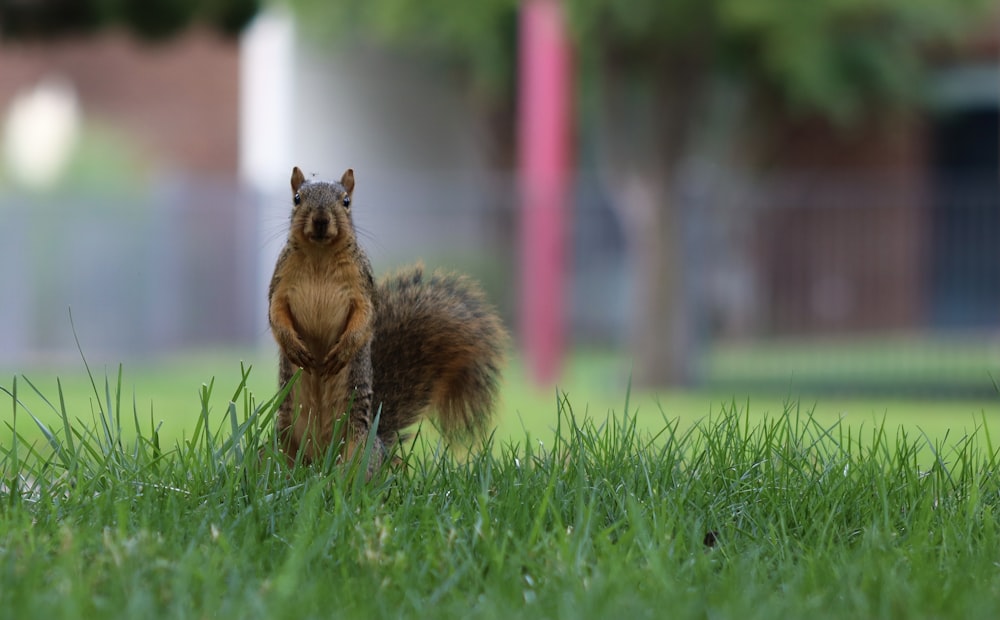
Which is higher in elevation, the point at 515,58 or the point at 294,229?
the point at 515,58

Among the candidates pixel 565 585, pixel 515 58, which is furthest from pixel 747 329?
pixel 565 585

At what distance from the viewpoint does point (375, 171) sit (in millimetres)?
19109

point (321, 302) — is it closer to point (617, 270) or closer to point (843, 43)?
point (843, 43)

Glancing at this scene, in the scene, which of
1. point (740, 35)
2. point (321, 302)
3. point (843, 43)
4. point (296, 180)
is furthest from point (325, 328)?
point (843, 43)

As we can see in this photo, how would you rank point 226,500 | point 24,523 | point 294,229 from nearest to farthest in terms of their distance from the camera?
point 24,523, point 226,500, point 294,229

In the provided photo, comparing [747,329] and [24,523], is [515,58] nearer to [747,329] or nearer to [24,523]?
[747,329]

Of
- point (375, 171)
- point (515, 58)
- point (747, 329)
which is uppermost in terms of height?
point (515, 58)

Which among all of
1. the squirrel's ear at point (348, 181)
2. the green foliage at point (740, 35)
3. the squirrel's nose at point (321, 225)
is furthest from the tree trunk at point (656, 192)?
the squirrel's nose at point (321, 225)

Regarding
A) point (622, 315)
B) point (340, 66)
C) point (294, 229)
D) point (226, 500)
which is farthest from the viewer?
point (340, 66)

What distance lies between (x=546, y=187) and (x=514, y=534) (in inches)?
411

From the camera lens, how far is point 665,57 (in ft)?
37.6

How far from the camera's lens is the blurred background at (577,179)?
11.9m

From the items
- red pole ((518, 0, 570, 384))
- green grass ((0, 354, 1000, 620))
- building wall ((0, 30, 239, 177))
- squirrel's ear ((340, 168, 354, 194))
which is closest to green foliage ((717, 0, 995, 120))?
red pole ((518, 0, 570, 384))

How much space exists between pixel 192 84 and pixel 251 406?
2012 centimetres
